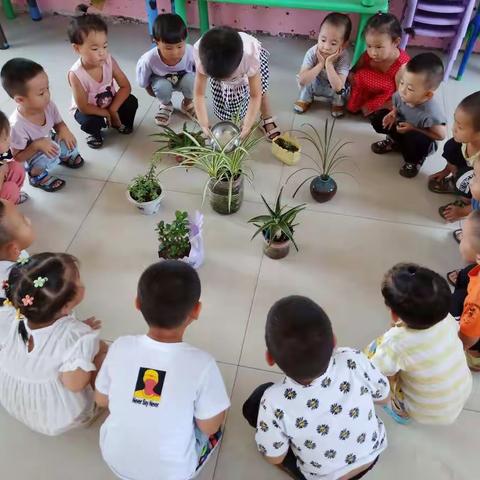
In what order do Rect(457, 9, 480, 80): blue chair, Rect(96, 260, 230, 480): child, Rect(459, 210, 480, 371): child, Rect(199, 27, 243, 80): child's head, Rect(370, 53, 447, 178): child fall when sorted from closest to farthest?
Rect(96, 260, 230, 480): child, Rect(459, 210, 480, 371): child, Rect(199, 27, 243, 80): child's head, Rect(370, 53, 447, 178): child, Rect(457, 9, 480, 80): blue chair

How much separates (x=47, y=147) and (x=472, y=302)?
189 cm

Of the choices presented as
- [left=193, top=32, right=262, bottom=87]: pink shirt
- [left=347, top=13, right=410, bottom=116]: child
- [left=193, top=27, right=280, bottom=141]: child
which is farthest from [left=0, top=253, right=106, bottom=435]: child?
[left=347, top=13, right=410, bottom=116]: child

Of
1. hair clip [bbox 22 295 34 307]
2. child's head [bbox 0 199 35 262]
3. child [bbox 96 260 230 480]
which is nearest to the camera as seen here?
child [bbox 96 260 230 480]

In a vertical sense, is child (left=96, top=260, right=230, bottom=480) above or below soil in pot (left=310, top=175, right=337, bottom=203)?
above

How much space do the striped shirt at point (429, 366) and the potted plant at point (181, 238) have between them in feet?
2.71

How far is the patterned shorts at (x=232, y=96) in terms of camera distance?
7.89 ft

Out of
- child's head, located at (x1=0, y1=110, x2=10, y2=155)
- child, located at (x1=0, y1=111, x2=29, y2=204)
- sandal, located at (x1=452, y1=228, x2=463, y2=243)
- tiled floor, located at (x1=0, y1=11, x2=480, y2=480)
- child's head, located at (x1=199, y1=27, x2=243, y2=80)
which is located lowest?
tiled floor, located at (x1=0, y1=11, x2=480, y2=480)

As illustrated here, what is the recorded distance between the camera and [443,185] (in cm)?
228

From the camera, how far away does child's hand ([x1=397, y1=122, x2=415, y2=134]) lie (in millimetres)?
2293

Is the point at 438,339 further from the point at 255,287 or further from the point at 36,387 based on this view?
the point at 36,387

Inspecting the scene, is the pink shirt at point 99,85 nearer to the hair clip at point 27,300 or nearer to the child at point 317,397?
the hair clip at point 27,300

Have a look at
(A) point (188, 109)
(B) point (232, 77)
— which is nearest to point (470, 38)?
(B) point (232, 77)

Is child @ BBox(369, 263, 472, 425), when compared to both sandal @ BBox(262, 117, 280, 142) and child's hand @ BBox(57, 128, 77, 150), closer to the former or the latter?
sandal @ BBox(262, 117, 280, 142)

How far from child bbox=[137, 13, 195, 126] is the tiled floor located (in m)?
0.13
